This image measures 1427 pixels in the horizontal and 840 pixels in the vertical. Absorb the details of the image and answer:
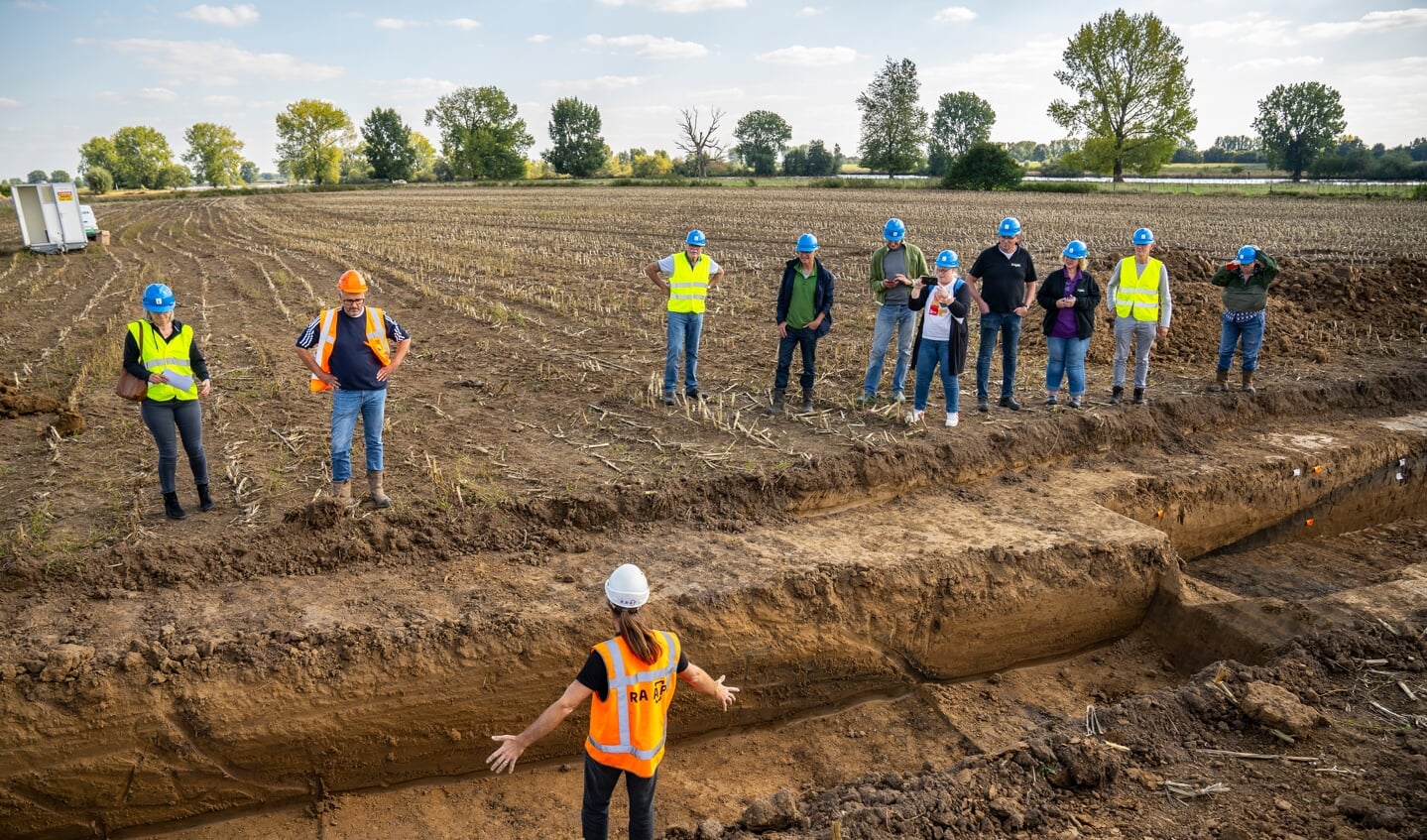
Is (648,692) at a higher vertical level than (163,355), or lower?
lower

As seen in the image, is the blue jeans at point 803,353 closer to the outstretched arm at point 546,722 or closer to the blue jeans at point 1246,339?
the blue jeans at point 1246,339

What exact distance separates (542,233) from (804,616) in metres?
22.6

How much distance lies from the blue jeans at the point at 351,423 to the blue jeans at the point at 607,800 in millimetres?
→ 3983

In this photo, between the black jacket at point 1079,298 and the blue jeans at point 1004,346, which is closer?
the black jacket at point 1079,298

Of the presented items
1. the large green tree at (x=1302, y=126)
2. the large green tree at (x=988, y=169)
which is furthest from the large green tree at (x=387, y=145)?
the large green tree at (x=1302, y=126)

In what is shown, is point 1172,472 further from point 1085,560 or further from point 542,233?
point 542,233

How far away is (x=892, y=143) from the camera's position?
69375 mm

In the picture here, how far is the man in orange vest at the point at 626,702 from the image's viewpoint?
376 cm

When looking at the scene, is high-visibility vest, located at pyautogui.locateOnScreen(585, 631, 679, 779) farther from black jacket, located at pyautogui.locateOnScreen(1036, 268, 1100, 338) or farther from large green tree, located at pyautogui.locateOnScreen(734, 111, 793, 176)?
large green tree, located at pyautogui.locateOnScreen(734, 111, 793, 176)

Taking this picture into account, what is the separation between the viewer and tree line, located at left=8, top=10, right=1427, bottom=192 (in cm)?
5503

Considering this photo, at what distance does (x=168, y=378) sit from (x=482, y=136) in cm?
8349

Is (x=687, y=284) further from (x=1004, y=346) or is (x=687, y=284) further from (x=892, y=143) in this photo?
(x=892, y=143)

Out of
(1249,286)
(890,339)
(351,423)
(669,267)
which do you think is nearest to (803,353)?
(890,339)

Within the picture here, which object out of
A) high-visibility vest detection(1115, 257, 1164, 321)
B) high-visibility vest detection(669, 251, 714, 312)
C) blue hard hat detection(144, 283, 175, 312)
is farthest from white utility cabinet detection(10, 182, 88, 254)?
high-visibility vest detection(1115, 257, 1164, 321)
